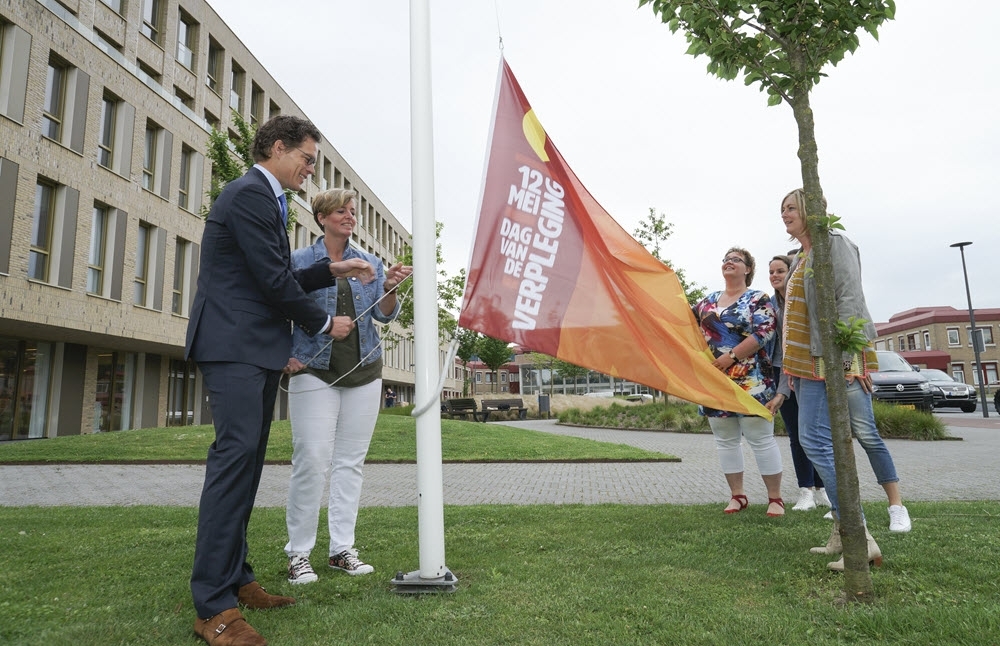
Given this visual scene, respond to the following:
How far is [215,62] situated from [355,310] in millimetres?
31591

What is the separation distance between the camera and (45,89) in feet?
65.3

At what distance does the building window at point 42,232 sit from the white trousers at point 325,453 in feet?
64.4

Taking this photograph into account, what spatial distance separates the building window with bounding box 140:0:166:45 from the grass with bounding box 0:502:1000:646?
25.7 m

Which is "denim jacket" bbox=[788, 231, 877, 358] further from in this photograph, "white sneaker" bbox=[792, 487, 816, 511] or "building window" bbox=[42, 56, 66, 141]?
"building window" bbox=[42, 56, 66, 141]

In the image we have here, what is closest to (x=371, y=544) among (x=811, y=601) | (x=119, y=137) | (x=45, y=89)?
(x=811, y=601)

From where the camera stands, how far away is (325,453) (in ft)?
12.2

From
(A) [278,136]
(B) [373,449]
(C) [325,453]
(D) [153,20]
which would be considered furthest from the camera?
(D) [153,20]

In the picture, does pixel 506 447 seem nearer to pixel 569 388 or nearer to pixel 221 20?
pixel 221 20

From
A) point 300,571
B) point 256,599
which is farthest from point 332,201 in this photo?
point 256,599

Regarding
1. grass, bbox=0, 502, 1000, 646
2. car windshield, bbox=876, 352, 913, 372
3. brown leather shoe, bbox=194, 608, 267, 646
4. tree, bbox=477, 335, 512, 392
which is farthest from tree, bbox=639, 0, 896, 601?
tree, bbox=477, 335, 512, 392

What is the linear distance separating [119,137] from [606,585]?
24999 millimetres

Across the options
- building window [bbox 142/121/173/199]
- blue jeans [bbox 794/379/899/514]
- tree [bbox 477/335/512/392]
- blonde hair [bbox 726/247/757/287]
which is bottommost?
blue jeans [bbox 794/379/899/514]

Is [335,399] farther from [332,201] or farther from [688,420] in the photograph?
[688,420]

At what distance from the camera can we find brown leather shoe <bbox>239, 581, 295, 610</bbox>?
3.09 metres
